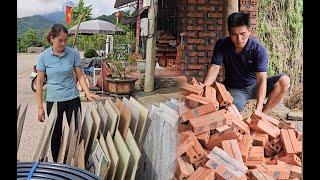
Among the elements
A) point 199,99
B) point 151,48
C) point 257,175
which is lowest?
point 257,175

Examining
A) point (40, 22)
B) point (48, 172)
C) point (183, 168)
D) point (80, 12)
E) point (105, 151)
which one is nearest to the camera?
point (48, 172)

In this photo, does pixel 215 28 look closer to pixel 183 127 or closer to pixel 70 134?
pixel 183 127

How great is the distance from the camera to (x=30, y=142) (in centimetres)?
175

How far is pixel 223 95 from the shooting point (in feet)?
6.18

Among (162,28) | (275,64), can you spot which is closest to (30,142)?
(162,28)

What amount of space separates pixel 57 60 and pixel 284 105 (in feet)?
3.20

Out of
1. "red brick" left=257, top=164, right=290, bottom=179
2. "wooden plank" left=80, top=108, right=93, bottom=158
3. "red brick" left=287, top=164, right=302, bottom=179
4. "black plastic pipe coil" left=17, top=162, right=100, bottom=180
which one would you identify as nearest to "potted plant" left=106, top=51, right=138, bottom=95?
"wooden plank" left=80, top=108, right=93, bottom=158

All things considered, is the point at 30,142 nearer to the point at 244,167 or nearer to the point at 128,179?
the point at 128,179

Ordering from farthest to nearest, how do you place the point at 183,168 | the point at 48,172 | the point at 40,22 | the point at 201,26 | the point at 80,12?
1. the point at 183,168
2. the point at 201,26
3. the point at 80,12
4. the point at 40,22
5. the point at 48,172

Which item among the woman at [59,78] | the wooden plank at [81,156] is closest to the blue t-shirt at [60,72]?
the woman at [59,78]

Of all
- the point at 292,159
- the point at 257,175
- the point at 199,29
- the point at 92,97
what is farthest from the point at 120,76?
the point at 292,159

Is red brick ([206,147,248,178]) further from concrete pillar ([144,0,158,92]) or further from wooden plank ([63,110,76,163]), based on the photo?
wooden plank ([63,110,76,163])

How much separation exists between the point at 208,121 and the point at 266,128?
281mm

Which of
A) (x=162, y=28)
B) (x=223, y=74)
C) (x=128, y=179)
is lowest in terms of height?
(x=128, y=179)
